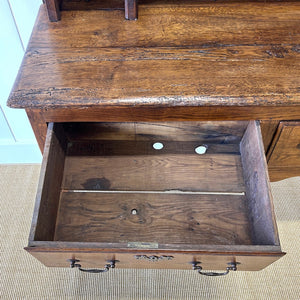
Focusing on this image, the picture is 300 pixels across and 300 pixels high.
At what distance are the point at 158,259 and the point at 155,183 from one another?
26 cm

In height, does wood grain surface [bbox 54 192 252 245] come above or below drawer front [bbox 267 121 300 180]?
below

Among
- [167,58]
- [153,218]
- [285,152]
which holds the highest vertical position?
[167,58]

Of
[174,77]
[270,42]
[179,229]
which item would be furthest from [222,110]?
[179,229]

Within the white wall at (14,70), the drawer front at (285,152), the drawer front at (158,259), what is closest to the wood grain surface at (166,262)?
the drawer front at (158,259)

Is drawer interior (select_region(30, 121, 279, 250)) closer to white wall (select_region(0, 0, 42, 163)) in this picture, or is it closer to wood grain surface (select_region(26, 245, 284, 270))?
wood grain surface (select_region(26, 245, 284, 270))

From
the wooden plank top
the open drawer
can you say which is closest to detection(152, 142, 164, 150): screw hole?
the open drawer

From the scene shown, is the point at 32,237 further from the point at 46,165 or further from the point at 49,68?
the point at 49,68

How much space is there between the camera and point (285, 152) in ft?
3.26

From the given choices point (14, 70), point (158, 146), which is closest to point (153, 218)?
point (158, 146)

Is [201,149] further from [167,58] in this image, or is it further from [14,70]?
[14,70]

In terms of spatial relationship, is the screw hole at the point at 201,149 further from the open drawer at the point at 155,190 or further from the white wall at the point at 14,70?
the white wall at the point at 14,70

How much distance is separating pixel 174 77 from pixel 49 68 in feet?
1.05

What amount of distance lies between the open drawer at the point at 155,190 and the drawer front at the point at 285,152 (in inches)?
2.9

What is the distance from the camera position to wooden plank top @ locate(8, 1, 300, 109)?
2.68 feet
